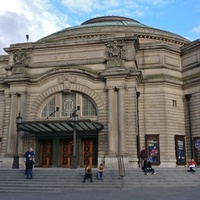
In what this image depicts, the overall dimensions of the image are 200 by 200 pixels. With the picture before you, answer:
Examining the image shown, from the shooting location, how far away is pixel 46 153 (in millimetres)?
29609

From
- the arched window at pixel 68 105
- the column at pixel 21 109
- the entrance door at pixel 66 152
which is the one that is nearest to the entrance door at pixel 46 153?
the entrance door at pixel 66 152

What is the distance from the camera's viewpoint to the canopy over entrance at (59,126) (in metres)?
25.5

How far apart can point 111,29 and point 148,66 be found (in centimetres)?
852

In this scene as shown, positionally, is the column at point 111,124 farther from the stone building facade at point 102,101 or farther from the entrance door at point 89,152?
the entrance door at point 89,152

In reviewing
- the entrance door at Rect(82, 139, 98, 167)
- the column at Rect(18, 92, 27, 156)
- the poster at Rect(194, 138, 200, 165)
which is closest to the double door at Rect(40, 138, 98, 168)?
the entrance door at Rect(82, 139, 98, 167)

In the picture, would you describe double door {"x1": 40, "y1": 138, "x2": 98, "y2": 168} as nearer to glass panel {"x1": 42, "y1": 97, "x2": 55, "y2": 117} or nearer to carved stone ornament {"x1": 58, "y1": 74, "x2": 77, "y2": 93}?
glass panel {"x1": 42, "y1": 97, "x2": 55, "y2": 117}

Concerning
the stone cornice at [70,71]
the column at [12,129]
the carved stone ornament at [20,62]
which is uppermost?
the carved stone ornament at [20,62]

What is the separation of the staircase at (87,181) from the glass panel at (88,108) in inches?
337

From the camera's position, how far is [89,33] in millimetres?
36625

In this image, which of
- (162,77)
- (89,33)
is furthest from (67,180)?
(89,33)

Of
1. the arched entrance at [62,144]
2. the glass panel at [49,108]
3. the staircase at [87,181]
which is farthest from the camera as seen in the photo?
the glass panel at [49,108]

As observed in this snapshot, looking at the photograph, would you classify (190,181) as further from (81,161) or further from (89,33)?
(89,33)

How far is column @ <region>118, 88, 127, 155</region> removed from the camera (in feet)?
86.8

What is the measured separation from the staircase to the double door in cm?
690
